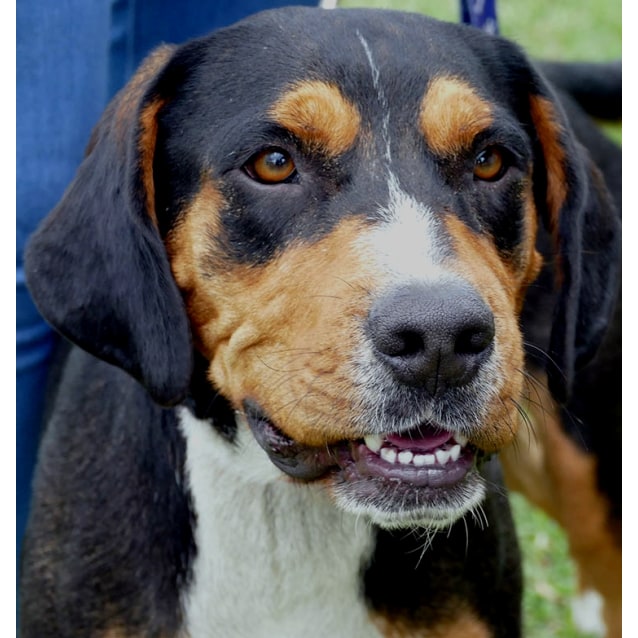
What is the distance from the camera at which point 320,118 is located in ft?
11.1

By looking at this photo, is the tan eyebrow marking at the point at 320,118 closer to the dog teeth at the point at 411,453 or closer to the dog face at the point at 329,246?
the dog face at the point at 329,246

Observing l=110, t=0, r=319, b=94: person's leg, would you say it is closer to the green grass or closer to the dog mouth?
the dog mouth

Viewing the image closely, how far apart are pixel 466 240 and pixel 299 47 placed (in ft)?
2.51

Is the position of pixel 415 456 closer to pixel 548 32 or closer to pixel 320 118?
pixel 320 118

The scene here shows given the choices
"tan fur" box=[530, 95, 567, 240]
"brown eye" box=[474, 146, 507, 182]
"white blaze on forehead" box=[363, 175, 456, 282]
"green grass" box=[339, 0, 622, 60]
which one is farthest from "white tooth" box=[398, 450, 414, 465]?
"green grass" box=[339, 0, 622, 60]

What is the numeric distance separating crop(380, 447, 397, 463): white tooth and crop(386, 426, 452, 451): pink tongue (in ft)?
0.07

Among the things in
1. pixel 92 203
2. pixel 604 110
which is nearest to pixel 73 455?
pixel 92 203

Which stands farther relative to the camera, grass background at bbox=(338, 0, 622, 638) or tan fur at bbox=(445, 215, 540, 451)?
grass background at bbox=(338, 0, 622, 638)

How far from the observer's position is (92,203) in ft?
11.6

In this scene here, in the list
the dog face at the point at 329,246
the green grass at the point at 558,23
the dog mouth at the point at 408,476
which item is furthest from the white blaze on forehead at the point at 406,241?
the green grass at the point at 558,23

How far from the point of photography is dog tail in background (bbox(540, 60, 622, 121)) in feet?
18.8

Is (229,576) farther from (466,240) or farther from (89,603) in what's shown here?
(466,240)

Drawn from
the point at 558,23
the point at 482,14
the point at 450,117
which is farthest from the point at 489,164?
the point at 558,23

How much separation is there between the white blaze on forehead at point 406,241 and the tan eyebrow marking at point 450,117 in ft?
0.72
